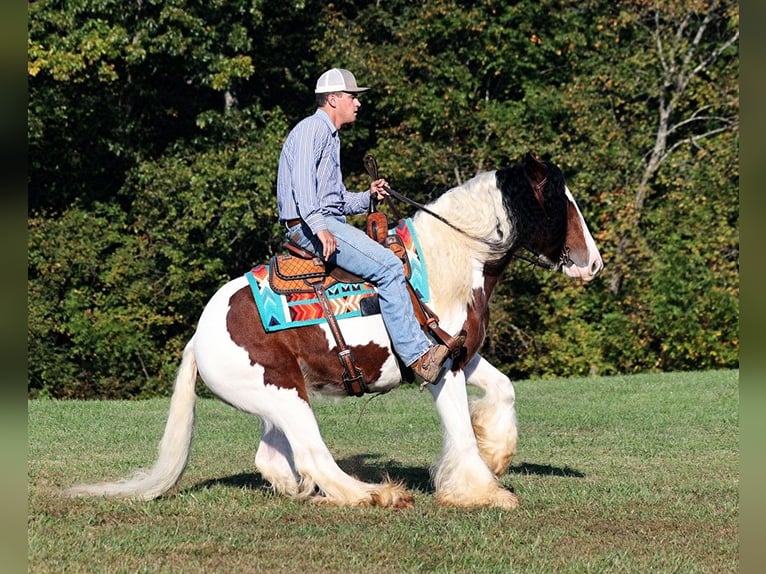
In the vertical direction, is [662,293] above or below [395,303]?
below

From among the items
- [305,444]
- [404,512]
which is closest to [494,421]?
[404,512]

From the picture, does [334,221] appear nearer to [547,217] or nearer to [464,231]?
[464,231]

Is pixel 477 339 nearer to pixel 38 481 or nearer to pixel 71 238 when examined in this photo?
pixel 38 481

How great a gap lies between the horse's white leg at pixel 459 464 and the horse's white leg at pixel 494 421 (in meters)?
0.44

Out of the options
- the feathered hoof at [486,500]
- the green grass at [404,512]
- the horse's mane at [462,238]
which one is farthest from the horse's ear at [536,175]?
the feathered hoof at [486,500]

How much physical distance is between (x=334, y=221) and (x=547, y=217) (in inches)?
56.3

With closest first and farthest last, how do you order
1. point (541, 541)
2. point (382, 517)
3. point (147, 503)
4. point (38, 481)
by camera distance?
point (541, 541), point (382, 517), point (147, 503), point (38, 481)

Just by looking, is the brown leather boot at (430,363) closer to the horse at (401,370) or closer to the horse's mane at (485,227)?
the horse at (401,370)

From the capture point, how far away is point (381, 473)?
9.35 m

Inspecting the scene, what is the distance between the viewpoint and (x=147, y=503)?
7.59 meters

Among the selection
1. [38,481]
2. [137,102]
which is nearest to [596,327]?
[137,102]

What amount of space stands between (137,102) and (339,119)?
2159cm

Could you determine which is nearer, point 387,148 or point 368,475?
point 368,475

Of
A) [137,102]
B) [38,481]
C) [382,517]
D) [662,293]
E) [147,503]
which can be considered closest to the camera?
[382,517]
